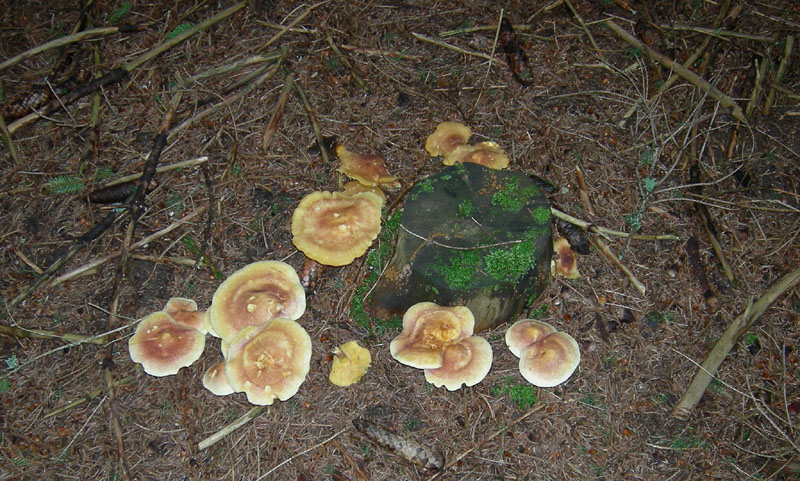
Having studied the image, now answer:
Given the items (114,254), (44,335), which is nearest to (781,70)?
(114,254)

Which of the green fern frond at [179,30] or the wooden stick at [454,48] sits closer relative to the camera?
the green fern frond at [179,30]

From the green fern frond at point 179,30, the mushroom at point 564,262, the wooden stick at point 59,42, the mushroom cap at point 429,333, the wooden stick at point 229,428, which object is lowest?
the wooden stick at point 229,428

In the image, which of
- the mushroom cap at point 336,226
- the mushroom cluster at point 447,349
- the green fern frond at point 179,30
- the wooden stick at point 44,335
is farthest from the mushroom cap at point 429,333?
the green fern frond at point 179,30

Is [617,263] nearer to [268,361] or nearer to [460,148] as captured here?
[460,148]

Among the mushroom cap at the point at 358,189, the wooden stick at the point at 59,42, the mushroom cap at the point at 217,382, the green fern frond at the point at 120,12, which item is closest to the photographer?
the mushroom cap at the point at 217,382

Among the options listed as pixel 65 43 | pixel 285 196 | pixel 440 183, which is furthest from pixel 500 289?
pixel 65 43

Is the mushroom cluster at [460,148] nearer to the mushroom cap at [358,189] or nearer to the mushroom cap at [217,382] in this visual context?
the mushroom cap at [358,189]

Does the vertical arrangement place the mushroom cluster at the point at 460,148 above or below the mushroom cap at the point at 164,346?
above
